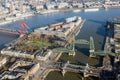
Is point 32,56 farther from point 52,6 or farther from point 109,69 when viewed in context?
point 52,6

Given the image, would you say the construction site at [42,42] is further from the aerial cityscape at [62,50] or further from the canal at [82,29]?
the canal at [82,29]

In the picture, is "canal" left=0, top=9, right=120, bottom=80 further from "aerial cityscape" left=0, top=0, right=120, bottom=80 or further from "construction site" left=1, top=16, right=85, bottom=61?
"construction site" left=1, top=16, right=85, bottom=61

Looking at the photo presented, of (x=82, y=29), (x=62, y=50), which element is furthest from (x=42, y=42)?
(x=82, y=29)

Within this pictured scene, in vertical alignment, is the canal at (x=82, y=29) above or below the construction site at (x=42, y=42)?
below

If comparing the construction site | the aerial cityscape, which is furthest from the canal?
the construction site

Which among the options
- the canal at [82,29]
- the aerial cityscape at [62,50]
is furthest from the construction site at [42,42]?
the canal at [82,29]

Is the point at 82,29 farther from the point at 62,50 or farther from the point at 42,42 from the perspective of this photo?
the point at 62,50

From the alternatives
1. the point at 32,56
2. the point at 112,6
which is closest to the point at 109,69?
the point at 32,56
